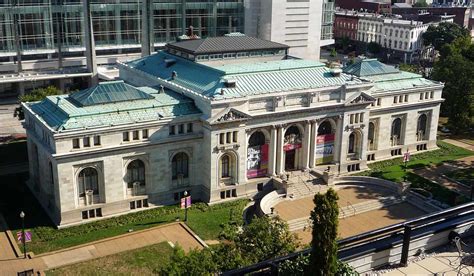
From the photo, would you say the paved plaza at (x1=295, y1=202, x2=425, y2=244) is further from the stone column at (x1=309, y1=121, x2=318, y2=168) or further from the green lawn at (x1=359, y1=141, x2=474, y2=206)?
the stone column at (x1=309, y1=121, x2=318, y2=168)

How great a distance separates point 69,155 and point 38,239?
1151 cm

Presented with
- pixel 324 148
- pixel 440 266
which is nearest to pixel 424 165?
pixel 324 148

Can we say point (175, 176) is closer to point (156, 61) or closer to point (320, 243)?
point (156, 61)

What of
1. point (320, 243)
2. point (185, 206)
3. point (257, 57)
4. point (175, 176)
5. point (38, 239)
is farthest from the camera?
point (257, 57)

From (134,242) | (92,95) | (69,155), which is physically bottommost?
(134,242)

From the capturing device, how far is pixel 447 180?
9562 cm

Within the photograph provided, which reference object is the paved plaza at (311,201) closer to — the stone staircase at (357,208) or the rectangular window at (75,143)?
the stone staircase at (357,208)

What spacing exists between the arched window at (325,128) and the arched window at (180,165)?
959 inches

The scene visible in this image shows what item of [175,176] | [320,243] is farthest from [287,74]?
[320,243]

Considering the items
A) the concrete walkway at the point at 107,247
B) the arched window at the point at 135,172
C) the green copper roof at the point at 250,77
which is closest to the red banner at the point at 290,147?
the green copper roof at the point at 250,77

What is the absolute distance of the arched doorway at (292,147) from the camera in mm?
90500

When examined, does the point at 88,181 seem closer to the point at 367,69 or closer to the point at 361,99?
the point at 361,99

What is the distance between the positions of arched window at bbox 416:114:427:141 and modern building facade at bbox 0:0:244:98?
7519 cm

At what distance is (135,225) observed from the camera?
251 ft
